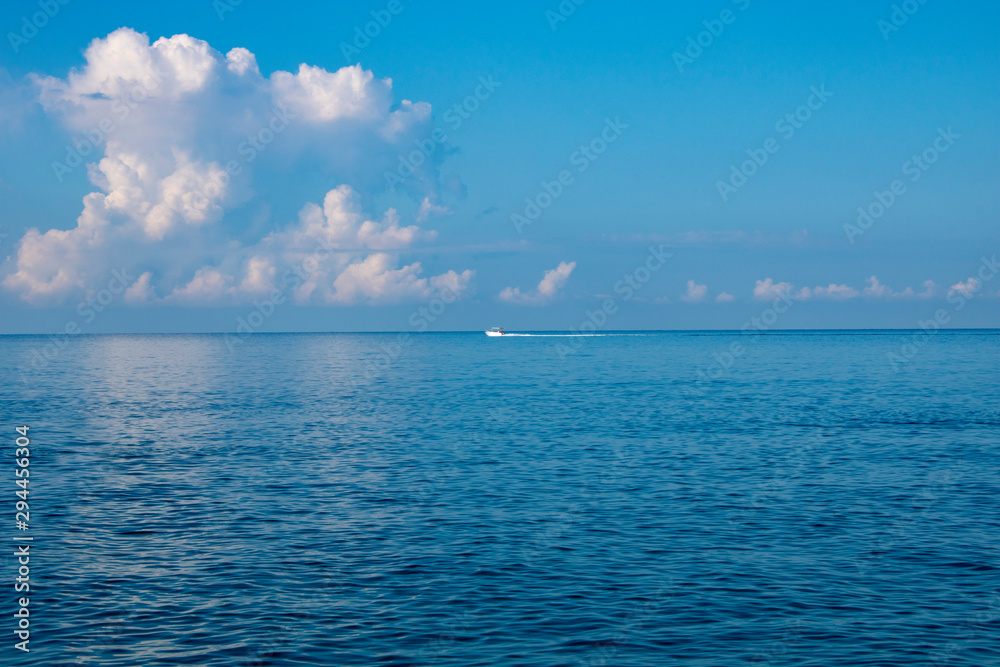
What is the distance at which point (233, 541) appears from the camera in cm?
2753

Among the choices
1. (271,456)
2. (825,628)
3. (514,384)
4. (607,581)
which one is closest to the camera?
(825,628)

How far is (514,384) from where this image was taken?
10594 cm

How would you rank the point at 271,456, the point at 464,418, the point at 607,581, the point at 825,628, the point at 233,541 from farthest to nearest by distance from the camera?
the point at 464,418 < the point at 271,456 < the point at 233,541 < the point at 607,581 < the point at 825,628

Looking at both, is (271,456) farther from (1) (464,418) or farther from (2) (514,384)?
(2) (514,384)

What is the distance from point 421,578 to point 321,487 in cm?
1456

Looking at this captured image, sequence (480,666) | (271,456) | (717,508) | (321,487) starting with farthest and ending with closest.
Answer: (271,456) < (321,487) < (717,508) < (480,666)

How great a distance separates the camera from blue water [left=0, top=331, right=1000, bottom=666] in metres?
19.0

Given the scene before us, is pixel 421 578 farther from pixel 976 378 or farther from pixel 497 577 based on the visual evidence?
pixel 976 378

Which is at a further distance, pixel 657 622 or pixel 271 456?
pixel 271 456

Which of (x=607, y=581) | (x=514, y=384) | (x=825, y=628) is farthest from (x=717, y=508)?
(x=514, y=384)

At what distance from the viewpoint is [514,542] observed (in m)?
27.2

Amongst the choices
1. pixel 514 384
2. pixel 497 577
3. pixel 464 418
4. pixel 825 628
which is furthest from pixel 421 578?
pixel 514 384

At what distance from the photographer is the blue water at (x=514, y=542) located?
1903 centimetres

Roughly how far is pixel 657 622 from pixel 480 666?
4.91m
